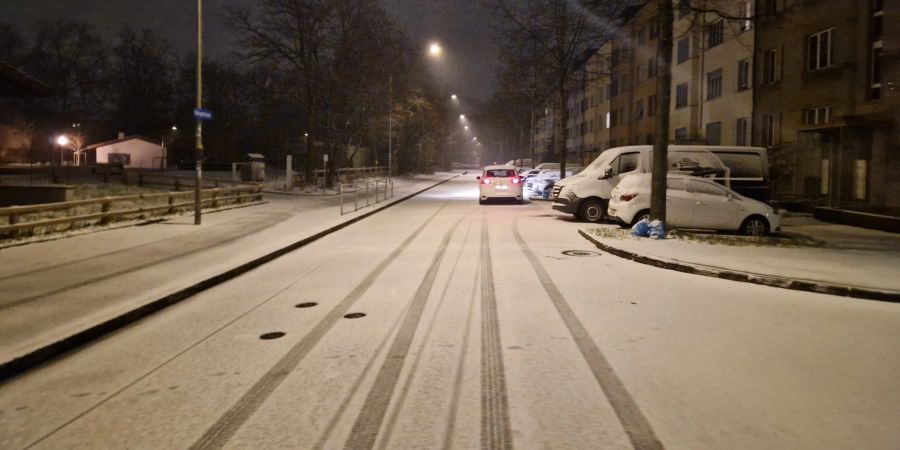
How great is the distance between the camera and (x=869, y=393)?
5156 millimetres

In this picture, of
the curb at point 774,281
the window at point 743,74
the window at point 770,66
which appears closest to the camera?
the curb at point 774,281

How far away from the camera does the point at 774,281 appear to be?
998 centimetres

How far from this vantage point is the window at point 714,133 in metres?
36.9

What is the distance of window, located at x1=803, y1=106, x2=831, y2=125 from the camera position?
25812mm

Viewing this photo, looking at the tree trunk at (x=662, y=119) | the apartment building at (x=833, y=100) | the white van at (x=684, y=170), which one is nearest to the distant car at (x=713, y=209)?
the tree trunk at (x=662, y=119)

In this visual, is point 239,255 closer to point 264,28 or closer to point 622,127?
point 264,28

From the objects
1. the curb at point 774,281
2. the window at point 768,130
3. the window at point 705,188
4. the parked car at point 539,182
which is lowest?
the curb at point 774,281

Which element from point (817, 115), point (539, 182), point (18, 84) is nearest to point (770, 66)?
point (817, 115)

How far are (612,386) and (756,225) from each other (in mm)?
11987

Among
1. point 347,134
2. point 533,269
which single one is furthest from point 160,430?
point 347,134

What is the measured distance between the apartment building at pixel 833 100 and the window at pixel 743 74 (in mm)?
2410

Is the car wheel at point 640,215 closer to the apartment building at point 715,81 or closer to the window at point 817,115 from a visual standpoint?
the window at point 817,115

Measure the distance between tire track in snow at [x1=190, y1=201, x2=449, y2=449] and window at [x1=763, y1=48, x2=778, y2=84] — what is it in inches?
1067

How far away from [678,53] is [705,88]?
559 centimetres
